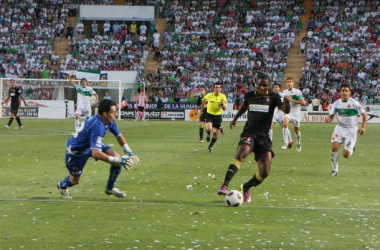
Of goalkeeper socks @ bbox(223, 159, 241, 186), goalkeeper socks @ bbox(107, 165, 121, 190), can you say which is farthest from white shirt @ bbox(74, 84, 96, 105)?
goalkeeper socks @ bbox(223, 159, 241, 186)

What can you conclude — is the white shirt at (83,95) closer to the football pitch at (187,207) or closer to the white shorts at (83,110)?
the white shorts at (83,110)

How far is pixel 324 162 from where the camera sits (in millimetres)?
23297

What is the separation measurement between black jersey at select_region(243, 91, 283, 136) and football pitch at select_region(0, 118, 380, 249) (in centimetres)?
131

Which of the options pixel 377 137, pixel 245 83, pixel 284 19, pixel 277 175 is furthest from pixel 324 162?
pixel 284 19

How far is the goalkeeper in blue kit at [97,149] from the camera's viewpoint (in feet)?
43.4

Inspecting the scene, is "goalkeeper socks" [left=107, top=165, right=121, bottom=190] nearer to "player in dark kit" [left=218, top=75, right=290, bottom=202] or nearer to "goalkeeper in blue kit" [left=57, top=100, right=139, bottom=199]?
"goalkeeper in blue kit" [left=57, top=100, right=139, bottom=199]

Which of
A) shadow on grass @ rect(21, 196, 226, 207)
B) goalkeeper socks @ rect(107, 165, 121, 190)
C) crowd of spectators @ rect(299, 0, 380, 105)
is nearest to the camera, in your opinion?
shadow on grass @ rect(21, 196, 226, 207)

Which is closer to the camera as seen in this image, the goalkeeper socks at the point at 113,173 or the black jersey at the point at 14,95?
the goalkeeper socks at the point at 113,173

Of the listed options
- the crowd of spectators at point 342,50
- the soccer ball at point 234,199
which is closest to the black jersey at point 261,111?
the soccer ball at point 234,199

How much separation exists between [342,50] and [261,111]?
4913 cm

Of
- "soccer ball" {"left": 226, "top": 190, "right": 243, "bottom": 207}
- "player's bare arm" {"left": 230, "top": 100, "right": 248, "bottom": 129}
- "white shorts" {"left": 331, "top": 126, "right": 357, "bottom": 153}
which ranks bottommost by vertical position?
"soccer ball" {"left": 226, "top": 190, "right": 243, "bottom": 207}

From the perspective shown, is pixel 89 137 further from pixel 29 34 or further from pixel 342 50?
pixel 29 34

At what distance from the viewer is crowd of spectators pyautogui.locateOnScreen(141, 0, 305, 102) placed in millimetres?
61312

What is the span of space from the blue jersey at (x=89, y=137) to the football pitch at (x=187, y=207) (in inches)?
36.3
